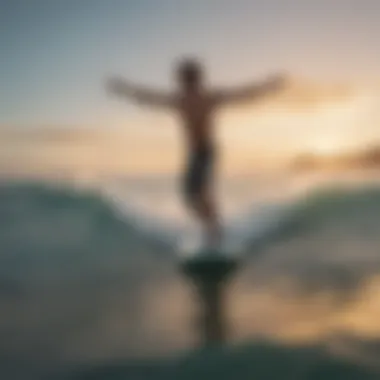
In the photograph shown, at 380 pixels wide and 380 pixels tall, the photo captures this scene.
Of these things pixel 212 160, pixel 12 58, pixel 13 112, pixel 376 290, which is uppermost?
pixel 12 58

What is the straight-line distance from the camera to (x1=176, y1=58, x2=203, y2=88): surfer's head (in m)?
1.24

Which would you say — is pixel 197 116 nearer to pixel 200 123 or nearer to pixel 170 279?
pixel 200 123

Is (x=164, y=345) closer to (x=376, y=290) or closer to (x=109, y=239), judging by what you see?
(x=109, y=239)

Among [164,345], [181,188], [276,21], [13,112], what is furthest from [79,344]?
[276,21]

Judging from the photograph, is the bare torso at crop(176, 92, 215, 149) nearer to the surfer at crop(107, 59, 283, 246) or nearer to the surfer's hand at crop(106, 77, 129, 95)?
the surfer at crop(107, 59, 283, 246)

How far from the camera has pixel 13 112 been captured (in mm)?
1292

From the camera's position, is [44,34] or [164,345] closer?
[164,345]

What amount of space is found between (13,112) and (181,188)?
1.15ft

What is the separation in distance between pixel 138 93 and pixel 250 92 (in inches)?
8.1

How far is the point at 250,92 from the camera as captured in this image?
125 centimetres

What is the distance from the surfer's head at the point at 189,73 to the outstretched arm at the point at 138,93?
4 centimetres

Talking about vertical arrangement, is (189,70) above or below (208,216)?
above

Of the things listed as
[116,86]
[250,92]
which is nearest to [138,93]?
[116,86]

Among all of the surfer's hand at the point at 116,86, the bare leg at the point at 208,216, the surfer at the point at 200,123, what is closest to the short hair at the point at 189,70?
the surfer at the point at 200,123
